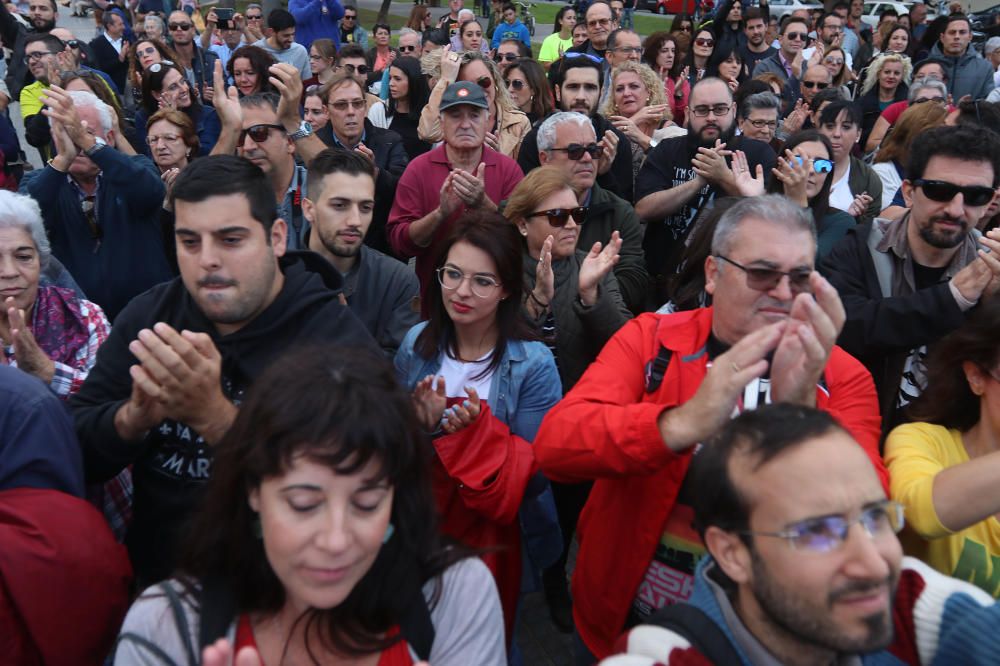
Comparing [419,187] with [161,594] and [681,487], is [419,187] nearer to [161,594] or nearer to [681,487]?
[681,487]

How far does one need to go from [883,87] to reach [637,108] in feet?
11.8

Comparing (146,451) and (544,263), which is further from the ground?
(544,263)

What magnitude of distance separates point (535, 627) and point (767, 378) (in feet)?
6.42

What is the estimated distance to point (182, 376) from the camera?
2.11 m

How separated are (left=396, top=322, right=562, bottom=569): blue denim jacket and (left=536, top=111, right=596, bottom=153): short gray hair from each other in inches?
74.4

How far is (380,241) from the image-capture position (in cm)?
555

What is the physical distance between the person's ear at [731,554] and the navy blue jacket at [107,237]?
347 cm

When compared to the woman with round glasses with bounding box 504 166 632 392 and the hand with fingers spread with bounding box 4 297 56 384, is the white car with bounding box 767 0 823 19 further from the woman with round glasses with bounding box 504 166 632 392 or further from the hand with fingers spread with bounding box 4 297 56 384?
the hand with fingers spread with bounding box 4 297 56 384

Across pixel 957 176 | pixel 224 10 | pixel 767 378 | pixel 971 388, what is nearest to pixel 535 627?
pixel 767 378

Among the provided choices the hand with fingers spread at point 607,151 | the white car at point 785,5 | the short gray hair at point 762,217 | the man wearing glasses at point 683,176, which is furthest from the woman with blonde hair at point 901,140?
the white car at point 785,5

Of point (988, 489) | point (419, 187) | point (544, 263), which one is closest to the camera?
point (988, 489)

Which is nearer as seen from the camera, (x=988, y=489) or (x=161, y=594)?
(x=161, y=594)

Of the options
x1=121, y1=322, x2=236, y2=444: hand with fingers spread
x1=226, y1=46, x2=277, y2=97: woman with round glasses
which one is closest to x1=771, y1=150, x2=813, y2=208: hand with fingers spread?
x1=121, y1=322, x2=236, y2=444: hand with fingers spread

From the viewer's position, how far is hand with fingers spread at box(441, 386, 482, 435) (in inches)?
104
